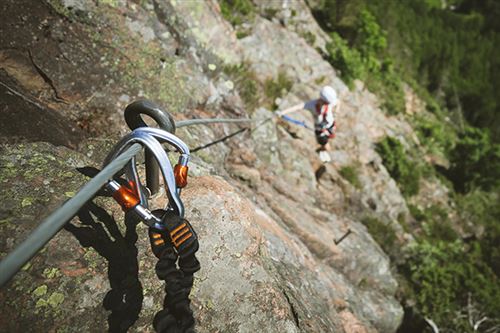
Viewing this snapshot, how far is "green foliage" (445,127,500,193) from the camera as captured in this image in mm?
17156

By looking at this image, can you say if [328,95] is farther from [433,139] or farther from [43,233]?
[433,139]

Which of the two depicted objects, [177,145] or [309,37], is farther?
[309,37]

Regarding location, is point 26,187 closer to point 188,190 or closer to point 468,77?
point 188,190

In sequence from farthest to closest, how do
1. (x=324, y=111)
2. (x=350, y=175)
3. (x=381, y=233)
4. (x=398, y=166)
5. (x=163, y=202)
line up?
1. (x=398, y=166)
2. (x=350, y=175)
3. (x=381, y=233)
4. (x=324, y=111)
5. (x=163, y=202)

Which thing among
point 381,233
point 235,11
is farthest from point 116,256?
point 235,11

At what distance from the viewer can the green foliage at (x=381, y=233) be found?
8.73 m

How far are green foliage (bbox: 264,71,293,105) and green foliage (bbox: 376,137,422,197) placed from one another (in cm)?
565

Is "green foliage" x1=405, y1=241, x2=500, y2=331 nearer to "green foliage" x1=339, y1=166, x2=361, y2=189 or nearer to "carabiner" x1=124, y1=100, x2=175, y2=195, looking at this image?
"green foliage" x1=339, y1=166, x2=361, y2=189

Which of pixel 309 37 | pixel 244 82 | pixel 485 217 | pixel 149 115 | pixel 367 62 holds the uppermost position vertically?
pixel 149 115

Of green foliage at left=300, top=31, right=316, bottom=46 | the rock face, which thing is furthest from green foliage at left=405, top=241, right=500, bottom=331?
green foliage at left=300, top=31, right=316, bottom=46

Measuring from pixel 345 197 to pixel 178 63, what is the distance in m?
6.13

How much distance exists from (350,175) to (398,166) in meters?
5.06

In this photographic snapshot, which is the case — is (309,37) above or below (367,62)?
above

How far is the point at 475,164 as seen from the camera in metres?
17.8
